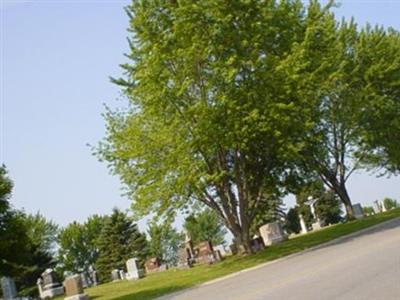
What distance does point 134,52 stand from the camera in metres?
28.1

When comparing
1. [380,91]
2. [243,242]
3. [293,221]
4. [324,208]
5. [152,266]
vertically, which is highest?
[380,91]

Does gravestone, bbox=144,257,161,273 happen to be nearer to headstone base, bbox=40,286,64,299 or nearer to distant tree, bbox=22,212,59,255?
headstone base, bbox=40,286,64,299

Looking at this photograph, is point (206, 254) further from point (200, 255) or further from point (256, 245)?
point (256, 245)

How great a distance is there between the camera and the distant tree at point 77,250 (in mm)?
81000

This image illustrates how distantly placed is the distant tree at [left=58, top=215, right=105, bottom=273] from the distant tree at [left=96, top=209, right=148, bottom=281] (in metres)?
11.2

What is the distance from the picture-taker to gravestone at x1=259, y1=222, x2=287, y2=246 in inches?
1443

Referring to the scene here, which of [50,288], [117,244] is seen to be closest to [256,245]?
[50,288]

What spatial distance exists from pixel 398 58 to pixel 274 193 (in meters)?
14.5

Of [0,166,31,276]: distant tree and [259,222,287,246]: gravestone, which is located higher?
[0,166,31,276]: distant tree

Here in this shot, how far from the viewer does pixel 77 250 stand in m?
81.9

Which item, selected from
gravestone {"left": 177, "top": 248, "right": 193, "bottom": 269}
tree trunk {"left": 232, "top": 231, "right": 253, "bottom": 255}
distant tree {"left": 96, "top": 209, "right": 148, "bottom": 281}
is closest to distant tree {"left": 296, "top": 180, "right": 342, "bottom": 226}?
distant tree {"left": 96, "top": 209, "right": 148, "bottom": 281}

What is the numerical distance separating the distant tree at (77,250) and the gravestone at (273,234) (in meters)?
46.9

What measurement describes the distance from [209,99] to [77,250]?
61130 millimetres

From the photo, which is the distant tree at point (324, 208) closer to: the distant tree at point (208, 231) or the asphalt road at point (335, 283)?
the distant tree at point (208, 231)
